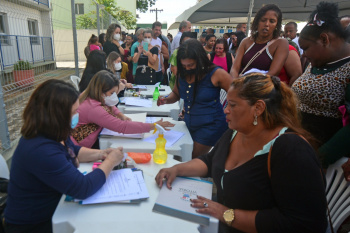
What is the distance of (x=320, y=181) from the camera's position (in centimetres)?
99

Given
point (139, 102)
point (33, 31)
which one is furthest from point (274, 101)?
point (33, 31)

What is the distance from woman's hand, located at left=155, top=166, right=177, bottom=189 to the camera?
1.38 metres

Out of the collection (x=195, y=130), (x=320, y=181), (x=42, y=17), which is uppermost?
(x=42, y=17)

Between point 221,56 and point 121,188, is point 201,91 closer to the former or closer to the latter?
point 121,188

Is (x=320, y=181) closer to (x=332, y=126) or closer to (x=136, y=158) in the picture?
(x=332, y=126)

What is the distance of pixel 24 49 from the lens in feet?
12.0

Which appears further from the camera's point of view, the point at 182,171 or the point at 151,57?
the point at 151,57

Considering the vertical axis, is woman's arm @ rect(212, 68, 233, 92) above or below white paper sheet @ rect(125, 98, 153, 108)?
above

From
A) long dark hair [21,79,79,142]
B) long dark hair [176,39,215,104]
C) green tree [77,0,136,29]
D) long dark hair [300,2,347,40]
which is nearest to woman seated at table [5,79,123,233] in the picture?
long dark hair [21,79,79,142]

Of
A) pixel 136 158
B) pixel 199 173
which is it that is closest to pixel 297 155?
pixel 199 173

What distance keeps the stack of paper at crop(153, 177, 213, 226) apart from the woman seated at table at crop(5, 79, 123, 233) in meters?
0.34

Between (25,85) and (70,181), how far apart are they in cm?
243

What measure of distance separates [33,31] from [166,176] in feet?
12.3

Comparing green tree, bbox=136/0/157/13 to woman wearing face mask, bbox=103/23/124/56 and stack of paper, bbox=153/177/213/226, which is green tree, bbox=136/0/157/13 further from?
stack of paper, bbox=153/177/213/226
